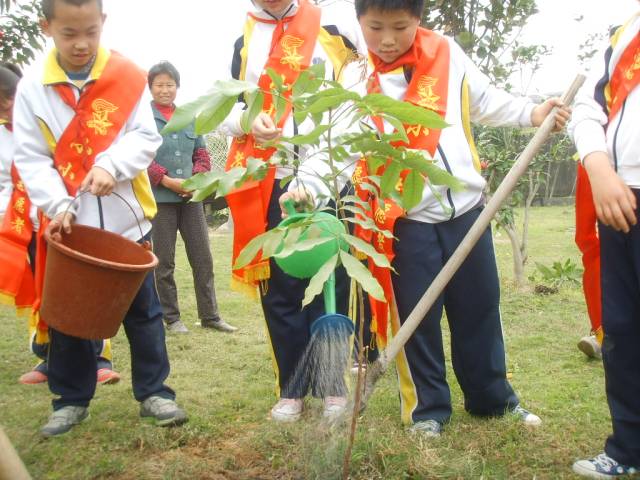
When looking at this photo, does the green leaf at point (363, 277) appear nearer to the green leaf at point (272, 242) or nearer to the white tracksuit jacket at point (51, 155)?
the green leaf at point (272, 242)

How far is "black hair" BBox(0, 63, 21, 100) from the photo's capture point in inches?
147

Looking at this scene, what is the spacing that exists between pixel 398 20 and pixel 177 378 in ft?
6.90

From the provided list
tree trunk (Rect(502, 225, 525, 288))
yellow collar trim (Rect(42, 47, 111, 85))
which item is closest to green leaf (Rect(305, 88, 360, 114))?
yellow collar trim (Rect(42, 47, 111, 85))

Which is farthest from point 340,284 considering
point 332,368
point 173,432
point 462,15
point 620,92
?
point 462,15

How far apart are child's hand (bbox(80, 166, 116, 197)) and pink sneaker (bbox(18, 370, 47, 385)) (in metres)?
1.46

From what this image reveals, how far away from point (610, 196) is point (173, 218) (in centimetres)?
341

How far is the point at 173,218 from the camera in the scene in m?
4.95

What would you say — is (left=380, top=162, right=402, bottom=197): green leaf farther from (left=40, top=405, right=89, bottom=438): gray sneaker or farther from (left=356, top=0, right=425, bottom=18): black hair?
(left=40, top=405, right=89, bottom=438): gray sneaker

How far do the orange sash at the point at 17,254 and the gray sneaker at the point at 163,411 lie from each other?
0.78 metres

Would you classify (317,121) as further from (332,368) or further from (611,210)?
(332,368)

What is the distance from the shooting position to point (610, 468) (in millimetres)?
2248

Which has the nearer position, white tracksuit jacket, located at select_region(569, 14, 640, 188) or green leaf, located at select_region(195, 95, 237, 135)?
green leaf, located at select_region(195, 95, 237, 135)

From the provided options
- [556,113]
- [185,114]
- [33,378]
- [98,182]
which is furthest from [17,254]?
[556,113]

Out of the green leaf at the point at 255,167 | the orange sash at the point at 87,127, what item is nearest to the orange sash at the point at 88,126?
the orange sash at the point at 87,127
